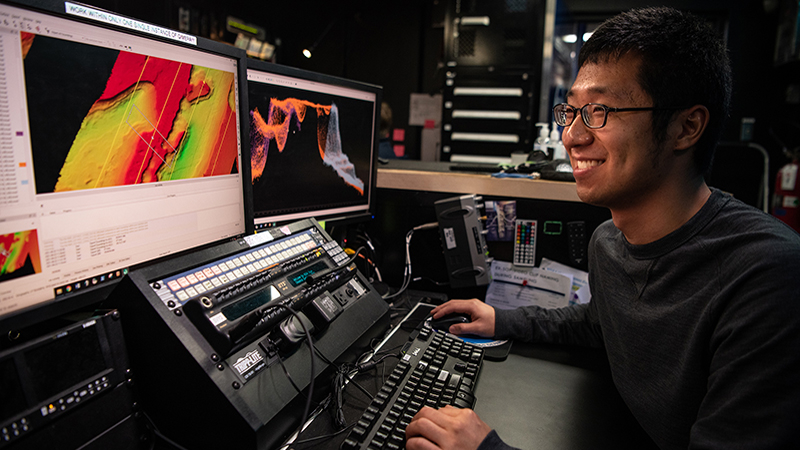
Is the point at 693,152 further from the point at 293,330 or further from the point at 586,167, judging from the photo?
the point at 293,330

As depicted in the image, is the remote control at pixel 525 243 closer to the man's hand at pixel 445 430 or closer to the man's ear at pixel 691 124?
the man's ear at pixel 691 124

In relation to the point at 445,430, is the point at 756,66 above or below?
above

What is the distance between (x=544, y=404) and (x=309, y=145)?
797mm

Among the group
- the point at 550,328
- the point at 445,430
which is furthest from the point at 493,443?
the point at 550,328

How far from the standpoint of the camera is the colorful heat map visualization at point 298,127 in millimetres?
994

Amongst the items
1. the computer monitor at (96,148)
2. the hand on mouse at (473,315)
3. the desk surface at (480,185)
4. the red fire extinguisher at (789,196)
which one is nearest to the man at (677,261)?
the hand on mouse at (473,315)

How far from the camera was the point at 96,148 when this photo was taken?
0.63 metres

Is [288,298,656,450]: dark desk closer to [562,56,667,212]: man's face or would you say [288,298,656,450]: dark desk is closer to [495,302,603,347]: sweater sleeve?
[495,302,603,347]: sweater sleeve

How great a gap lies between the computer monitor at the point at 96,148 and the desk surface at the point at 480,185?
649mm

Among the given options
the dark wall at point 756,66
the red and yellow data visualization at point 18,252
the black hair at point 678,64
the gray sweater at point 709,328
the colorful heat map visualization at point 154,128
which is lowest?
the gray sweater at point 709,328

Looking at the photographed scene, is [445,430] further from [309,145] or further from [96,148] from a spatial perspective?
[309,145]

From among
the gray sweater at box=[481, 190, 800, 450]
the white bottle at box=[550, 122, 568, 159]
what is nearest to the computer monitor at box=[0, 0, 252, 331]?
the gray sweater at box=[481, 190, 800, 450]

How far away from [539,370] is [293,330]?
0.53 m

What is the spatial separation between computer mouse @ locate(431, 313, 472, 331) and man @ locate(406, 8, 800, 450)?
1.06ft
